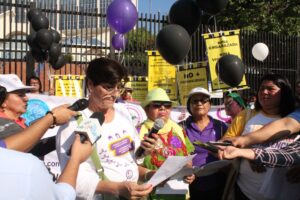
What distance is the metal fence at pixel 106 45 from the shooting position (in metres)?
11.4

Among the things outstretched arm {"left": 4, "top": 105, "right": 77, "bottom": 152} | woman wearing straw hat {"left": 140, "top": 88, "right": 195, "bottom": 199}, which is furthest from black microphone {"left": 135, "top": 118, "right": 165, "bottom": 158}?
woman wearing straw hat {"left": 140, "top": 88, "right": 195, "bottom": 199}

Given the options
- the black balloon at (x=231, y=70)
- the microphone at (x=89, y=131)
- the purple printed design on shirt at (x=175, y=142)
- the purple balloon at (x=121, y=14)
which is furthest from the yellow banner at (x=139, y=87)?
the microphone at (x=89, y=131)

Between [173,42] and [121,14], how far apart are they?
88.1 inches

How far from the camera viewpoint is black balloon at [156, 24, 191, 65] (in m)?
4.32

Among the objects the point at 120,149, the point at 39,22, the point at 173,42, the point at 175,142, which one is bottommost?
the point at 175,142

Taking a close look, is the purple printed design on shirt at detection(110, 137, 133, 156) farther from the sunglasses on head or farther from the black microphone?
the sunglasses on head

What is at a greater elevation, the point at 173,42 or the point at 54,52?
the point at 54,52

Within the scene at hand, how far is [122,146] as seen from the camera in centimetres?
270

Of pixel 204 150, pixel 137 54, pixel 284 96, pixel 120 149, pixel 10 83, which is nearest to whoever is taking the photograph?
pixel 120 149

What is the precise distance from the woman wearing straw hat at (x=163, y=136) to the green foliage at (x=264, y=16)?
1197 centimetres

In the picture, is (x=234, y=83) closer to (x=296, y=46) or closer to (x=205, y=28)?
(x=205, y=28)

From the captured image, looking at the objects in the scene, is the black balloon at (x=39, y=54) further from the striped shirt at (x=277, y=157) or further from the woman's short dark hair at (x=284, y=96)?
the striped shirt at (x=277, y=157)

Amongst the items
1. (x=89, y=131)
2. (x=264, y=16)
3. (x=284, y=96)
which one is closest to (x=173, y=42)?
(x=284, y=96)

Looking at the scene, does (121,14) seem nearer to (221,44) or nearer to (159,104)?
(221,44)
